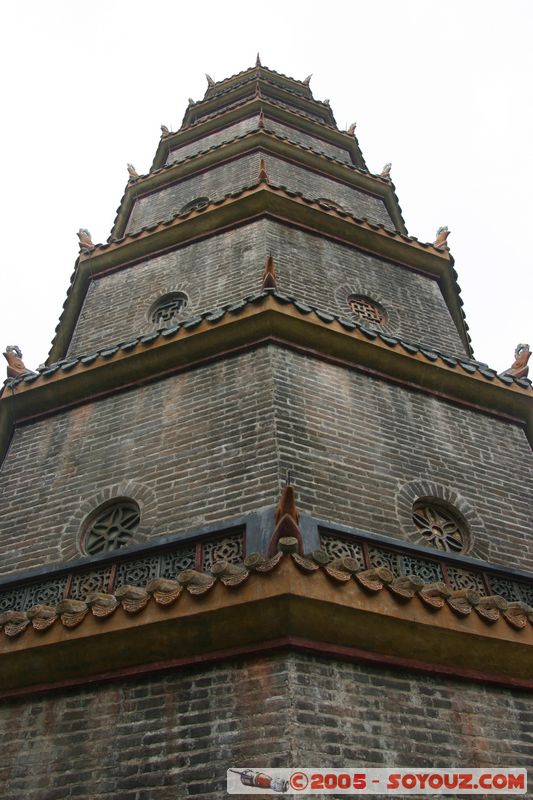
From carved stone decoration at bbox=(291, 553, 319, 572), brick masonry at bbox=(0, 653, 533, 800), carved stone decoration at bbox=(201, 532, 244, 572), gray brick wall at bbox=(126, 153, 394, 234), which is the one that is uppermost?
gray brick wall at bbox=(126, 153, 394, 234)

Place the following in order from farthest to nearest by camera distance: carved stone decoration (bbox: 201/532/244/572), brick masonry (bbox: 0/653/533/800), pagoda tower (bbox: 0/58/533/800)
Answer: carved stone decoration (bbox: 201/532/244/572) → pagoda tower (bbox: 0/58/533/800) → brick masonry (bbox: 0/653/533/800)

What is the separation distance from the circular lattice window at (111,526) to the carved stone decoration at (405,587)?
2.61 meters

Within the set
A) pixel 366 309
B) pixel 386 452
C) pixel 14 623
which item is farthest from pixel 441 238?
pixel 14 623

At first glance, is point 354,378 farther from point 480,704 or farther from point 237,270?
point 480,704

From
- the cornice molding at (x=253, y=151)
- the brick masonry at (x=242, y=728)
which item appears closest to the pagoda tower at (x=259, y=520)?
the brick masonry at (x=242, y=728)

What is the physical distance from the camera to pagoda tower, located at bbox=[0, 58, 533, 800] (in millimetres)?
4879

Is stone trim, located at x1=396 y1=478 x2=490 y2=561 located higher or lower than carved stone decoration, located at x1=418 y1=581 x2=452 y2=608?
higher

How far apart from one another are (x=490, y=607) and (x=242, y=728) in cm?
201

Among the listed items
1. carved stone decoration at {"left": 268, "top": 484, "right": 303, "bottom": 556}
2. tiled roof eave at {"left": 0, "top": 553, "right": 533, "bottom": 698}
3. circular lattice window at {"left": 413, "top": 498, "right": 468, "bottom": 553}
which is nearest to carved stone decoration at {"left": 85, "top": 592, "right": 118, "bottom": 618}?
tiled roof eave at {"left": 0, "top": 553, "right": 533, "bottom": 698}

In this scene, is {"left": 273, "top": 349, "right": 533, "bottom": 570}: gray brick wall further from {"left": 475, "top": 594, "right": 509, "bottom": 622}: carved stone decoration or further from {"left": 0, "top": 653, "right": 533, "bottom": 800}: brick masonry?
{"left": 0, "top": 653, "right": 533, "bottom": 800}: brick masonry

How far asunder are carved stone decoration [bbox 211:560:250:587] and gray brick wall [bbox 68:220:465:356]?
5.25 meters

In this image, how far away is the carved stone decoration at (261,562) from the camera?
4.93 meters

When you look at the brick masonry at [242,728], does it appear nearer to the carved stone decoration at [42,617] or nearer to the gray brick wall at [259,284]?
the carved stone decoration at [42,617]

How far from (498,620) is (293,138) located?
42.8 ft
